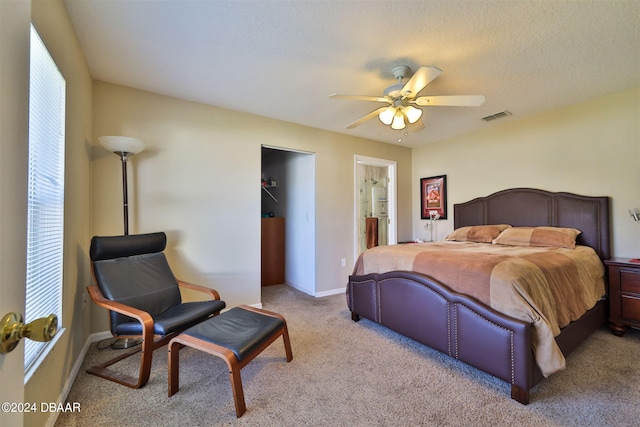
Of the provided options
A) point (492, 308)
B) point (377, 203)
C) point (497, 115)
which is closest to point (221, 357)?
point (492, 308)

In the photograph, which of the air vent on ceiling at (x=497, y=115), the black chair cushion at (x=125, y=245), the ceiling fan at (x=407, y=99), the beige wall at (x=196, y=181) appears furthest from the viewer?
the air vent on ceiling at (x=497, y=115)

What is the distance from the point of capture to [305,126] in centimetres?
379

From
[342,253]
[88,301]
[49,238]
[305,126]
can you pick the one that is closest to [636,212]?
[342,253]

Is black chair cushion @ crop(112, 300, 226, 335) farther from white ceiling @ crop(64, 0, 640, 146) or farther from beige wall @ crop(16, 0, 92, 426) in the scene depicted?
white ceiling @ crop(64, 0, 640, 146)

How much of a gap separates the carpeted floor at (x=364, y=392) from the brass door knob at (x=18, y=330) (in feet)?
4.27

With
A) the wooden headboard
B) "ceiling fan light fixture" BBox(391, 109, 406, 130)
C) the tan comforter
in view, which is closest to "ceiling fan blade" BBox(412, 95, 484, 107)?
"ceiling fan light fixture" BBox(391, 109, 406, 130)

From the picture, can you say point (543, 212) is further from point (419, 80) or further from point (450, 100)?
point (419, 80)

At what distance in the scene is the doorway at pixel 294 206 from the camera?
3961 millimetres

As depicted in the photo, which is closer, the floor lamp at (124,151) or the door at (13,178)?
the door at (13,178)

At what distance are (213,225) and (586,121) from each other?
432 cm

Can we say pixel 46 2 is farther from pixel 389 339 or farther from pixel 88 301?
pixel 389 339

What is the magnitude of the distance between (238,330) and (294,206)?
273 cm

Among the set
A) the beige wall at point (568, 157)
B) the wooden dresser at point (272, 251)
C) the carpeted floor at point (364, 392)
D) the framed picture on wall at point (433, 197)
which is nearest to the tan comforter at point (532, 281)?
the carpeted floor at point (364, 392)

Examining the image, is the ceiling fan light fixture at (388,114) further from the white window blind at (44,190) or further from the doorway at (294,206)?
the white window blind at (44,190)
